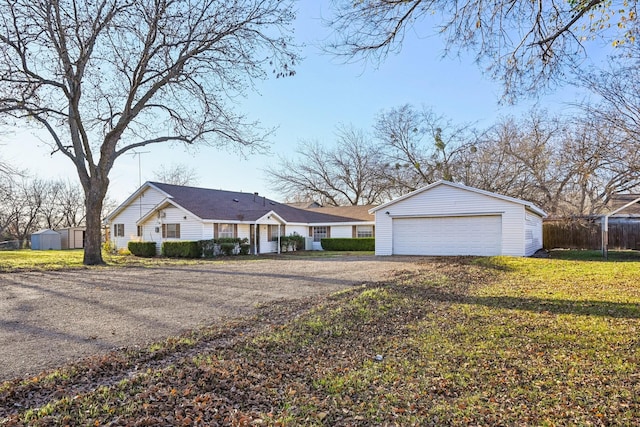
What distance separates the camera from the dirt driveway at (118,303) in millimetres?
4980

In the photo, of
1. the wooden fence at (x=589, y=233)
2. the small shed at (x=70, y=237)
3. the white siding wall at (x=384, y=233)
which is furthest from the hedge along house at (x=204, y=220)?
the small shed at (x=70, y=237)

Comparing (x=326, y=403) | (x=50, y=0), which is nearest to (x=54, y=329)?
(x=326, y=403)

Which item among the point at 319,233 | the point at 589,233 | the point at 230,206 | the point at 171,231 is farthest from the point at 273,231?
the point at 589,233

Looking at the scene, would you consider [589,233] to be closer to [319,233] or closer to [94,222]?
[319,233]

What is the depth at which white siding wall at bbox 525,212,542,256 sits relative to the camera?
61.1ft

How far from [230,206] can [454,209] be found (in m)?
13.9

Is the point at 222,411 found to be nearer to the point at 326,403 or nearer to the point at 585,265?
the point at 326,403

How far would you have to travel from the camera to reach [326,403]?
3600 mm

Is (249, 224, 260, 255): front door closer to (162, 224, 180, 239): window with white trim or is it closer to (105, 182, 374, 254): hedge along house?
(105, 182, 374, 254): hedge along house

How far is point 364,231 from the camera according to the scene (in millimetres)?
28219

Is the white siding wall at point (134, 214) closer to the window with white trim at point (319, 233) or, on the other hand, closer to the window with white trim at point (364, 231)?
the window with white trim at point (319, 233)

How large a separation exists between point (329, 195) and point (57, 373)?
37399mm

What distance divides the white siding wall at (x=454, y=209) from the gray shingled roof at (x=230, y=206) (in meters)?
7.81

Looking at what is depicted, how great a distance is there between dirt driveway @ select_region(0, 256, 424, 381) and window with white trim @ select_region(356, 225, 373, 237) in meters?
14.9
